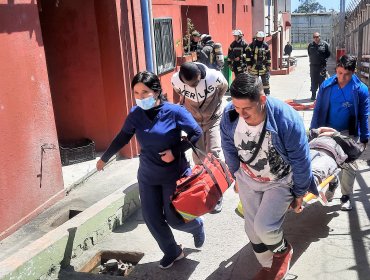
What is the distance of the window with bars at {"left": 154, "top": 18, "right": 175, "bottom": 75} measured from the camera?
26.1ft

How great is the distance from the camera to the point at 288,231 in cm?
421

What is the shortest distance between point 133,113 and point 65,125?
3787mm

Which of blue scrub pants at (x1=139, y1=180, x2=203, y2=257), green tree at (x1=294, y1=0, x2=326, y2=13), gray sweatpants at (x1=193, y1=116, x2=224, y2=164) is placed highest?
green tree at (x1=294, y1=0, x2=326, y2=13)

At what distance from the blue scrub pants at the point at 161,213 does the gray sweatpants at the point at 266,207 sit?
0.63m

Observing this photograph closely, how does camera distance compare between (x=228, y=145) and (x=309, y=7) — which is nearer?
(x=228, y=145)

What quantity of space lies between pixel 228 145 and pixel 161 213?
0.88 metres

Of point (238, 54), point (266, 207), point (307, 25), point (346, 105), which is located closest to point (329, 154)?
point (346, 105)

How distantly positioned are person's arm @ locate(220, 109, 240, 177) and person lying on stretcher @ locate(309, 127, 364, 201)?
2.77 feet

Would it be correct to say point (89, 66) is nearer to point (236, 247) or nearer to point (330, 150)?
point (236, 247)

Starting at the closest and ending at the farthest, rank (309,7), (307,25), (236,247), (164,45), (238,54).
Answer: (236,247) < (164,45) < (238,54) < (307,25) < (309,7)

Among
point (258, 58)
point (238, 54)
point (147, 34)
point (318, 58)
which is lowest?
point (318, 58)

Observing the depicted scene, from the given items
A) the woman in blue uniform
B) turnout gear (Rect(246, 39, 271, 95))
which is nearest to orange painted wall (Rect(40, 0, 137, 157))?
the woman in blue uniform

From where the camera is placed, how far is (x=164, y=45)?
833 cm

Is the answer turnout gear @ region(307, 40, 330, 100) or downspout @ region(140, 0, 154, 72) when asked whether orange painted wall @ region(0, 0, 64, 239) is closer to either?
downspout @ region(140, 0, 154, 72)
